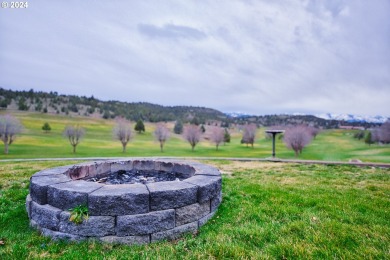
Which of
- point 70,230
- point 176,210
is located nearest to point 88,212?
point 70,230

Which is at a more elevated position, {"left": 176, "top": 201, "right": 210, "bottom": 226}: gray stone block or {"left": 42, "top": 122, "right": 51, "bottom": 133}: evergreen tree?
{"left": 176, "top": 201, "right": 210, "bottom": 226}: gray stone block

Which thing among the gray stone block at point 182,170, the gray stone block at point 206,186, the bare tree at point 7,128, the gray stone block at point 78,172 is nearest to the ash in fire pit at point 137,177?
the gray stone block at point 182,170

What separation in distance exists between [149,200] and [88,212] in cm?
97

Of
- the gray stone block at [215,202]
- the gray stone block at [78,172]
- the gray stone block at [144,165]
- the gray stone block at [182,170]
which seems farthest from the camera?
the gray stone block at [144,165]

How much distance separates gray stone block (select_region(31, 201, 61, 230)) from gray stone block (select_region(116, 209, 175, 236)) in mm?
1097

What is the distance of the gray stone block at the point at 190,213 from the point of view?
4340mm

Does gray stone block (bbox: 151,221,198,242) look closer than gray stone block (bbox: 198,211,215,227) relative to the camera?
Yes

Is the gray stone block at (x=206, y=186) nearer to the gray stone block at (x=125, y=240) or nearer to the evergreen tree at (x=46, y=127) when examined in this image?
the gray stone block at (x=125, y=240)

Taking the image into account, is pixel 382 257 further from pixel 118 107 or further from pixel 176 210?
pixel 118 107

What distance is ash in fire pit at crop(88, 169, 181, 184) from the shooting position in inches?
265

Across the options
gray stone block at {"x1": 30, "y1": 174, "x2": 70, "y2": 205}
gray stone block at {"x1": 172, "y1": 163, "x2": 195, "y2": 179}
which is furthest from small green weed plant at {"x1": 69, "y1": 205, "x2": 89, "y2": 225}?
gray stone block at {"x1": 172, "y1": 163, "x2": 195, "y2": 179}

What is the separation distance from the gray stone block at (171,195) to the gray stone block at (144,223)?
13 centimetres

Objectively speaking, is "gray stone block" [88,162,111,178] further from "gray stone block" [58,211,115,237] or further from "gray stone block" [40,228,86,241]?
"gray stone block" [58,211,115,237]

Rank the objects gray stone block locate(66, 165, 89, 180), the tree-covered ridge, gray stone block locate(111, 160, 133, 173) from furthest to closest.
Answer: the tree-covered ridge, gray stone block locate(111, 160, 133, 173), gray stone block locate(66, 165, 89, 180)
